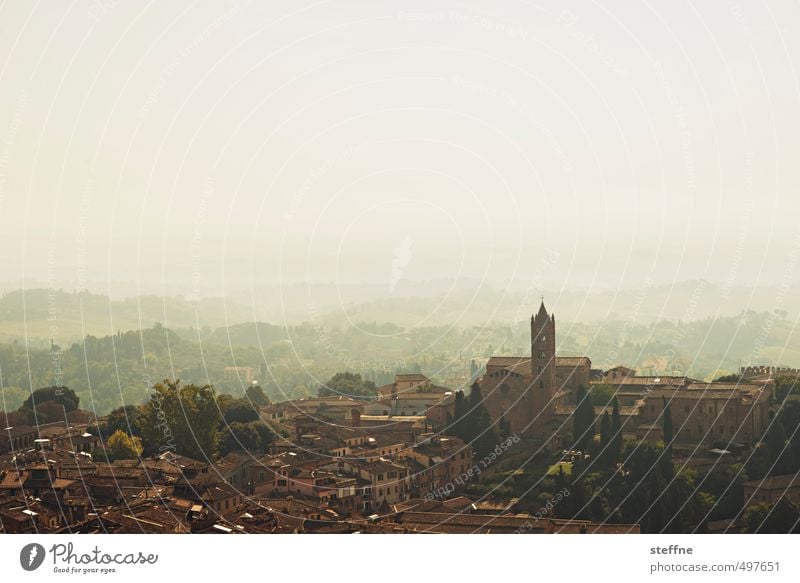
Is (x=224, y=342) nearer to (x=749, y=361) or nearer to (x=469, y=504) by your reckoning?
(x=749, y=361)

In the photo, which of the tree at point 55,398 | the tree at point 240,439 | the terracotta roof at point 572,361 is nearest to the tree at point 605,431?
the terracotta roof at point 572,361

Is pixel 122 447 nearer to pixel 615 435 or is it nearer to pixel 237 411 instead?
pixel 237 411

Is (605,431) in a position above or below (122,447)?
above

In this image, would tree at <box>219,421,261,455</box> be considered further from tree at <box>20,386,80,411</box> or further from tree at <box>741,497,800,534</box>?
tree at <box>741,497,800,534</box>

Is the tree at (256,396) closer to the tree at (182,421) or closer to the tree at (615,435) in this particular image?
the tree at (182,421)

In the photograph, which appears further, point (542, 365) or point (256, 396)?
point (256, 396)

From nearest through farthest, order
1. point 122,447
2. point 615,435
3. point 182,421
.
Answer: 1. point 122,447
2. point 615,435
3. point 182,421

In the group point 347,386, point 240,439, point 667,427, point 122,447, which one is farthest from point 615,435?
point 347,386
